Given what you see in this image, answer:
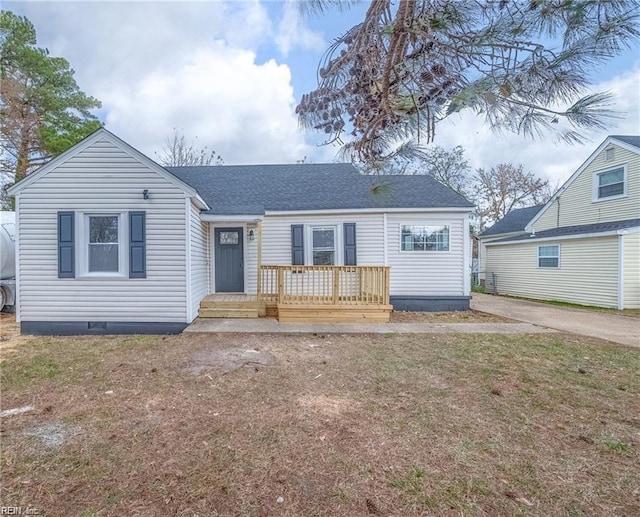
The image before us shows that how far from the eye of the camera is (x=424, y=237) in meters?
9.38

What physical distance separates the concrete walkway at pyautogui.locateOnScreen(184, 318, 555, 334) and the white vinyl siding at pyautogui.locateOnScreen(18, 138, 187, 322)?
884 mm

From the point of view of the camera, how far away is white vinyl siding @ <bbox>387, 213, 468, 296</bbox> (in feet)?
30.6

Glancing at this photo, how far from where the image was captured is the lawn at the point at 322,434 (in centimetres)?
197

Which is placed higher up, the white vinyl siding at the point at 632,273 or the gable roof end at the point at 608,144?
the gable roof end at the point at 608,144

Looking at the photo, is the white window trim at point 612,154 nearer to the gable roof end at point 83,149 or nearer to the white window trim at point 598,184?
the white window trim at point 598,184

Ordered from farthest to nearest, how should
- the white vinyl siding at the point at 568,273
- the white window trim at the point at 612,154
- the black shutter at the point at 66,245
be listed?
1. the white window trim at the point at 612,154
2. the white vinyl siding at the point at 568,273
3. the black shutter at the point at 66,245

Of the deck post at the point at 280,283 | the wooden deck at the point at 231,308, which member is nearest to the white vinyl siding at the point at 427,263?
the deck post at the point at 280,283

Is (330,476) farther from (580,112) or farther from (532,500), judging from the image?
(580,112)

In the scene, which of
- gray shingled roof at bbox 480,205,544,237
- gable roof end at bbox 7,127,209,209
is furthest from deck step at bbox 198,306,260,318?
gray shingled roof at bbox 480,205,544,237

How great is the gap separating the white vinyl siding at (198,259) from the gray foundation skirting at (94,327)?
58 cm

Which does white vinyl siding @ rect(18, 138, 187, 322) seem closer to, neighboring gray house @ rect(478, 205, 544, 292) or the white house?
the white house

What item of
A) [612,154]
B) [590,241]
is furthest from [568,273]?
[612,154]

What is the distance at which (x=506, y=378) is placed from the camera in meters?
4.08

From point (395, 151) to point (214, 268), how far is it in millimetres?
7262
